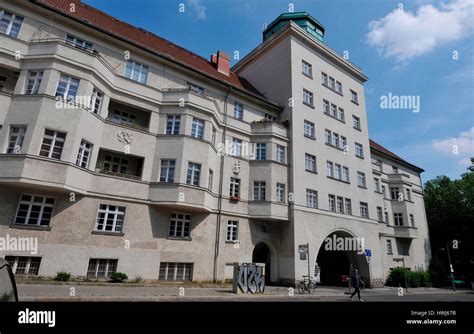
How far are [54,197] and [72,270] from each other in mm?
4010

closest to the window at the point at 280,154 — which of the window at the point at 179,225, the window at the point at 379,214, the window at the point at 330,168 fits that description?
the window at the point at 330,168

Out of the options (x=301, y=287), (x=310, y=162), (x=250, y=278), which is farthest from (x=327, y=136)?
(x=250, y=278)

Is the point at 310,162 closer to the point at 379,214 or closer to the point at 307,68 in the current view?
the point at 307,68

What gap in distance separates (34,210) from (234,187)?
13.0 m

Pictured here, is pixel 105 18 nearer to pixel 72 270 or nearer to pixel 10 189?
pixel 10 189

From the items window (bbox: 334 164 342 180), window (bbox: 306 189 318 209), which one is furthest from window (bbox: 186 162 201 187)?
window (bbox: 334 164 342 180)

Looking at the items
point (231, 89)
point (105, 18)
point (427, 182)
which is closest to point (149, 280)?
point (231, 89)

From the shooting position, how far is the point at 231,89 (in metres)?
24.1

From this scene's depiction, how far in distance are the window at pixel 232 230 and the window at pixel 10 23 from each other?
1773 cm

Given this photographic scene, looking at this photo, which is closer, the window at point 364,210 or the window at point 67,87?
the window at point 67,87

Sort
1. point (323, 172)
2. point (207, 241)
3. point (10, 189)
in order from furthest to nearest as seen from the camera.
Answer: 1. point (323, 172)
2. point (207, 241)
3. point (10, 189)

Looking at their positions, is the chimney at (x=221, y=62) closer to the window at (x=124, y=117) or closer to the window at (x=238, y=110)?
the window at (x=238, y=110)

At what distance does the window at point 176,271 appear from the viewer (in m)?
17.9

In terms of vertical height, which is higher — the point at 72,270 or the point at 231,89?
the point at 231,89
